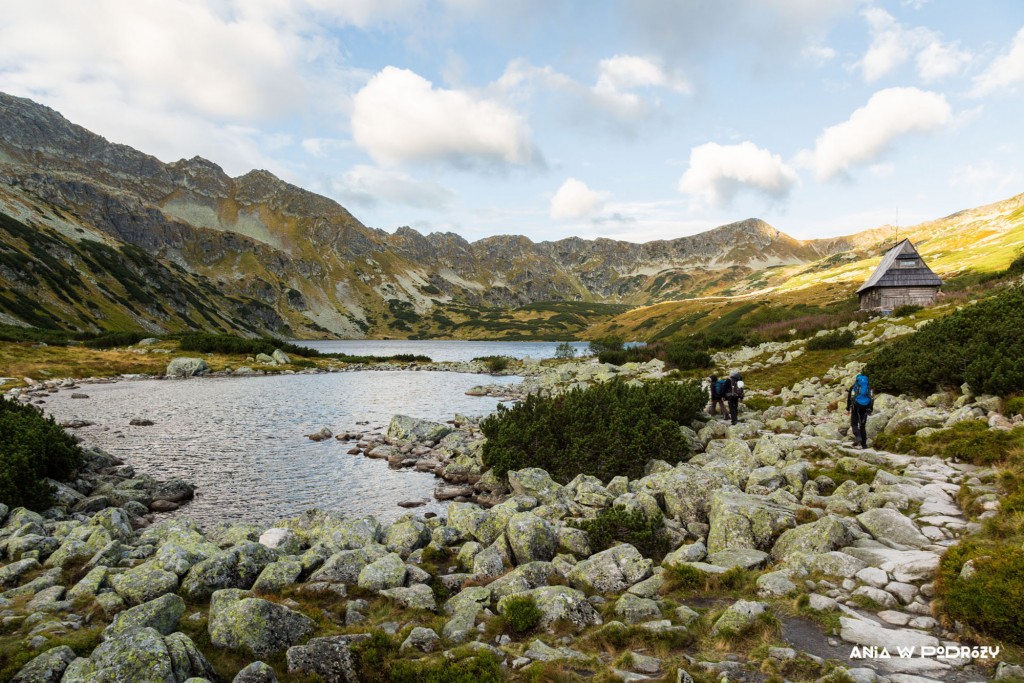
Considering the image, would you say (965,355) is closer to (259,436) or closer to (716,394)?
(716,394)

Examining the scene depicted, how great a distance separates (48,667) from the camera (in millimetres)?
6863

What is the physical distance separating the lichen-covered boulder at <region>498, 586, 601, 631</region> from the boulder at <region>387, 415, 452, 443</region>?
21721 millimetres

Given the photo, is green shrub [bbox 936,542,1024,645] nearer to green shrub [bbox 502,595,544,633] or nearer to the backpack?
green shrub [bbox 502,595,544,633]

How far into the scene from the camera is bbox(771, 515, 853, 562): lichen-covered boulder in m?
10.3

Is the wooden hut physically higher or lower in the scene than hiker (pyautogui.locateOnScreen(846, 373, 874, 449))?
higher

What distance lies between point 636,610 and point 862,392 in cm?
1414

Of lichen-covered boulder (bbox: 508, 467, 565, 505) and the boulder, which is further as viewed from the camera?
the boulder

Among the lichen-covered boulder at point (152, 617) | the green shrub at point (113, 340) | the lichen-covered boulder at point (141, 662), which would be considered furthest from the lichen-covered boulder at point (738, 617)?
the green shrub at point (113, 340)

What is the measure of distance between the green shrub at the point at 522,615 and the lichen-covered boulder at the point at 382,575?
115 inches

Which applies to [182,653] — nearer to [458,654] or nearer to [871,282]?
[458,654]

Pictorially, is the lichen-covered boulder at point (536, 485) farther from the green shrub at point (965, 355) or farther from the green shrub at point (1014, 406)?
the green shrub at point (965, 355)

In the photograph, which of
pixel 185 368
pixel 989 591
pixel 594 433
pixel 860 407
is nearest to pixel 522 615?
pixel 989 591

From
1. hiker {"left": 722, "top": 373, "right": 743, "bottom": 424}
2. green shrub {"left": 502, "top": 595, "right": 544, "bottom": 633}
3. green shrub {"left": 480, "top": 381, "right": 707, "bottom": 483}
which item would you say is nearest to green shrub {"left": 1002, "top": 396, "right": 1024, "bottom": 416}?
hiker {"left": 722, "top": 373, "right": 743, "bottom": 424}

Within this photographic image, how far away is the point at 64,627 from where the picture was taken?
27.8 feet
